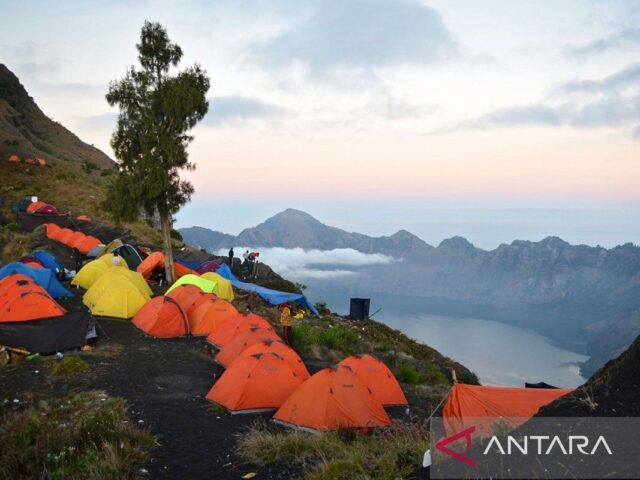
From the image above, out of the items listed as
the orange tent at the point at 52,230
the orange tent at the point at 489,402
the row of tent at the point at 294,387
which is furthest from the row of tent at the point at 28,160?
the orange tent at the point at 489,402

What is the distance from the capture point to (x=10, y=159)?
5784cm

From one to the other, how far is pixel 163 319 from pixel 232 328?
118 inches

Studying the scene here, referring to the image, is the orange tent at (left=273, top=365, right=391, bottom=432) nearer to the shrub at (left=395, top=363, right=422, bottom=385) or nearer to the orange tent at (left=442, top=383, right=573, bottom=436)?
the orange tent at (left=442, top=383, right=573, bottom=436)

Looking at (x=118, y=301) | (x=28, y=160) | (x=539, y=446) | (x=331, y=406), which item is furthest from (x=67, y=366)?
(x=28, y=160)

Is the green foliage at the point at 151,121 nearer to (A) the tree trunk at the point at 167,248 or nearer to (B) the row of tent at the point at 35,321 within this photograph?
(A) the tree trunk at the point at 167,248

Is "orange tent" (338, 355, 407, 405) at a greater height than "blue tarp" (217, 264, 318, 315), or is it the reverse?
"blue tarp" (217, 264, 318, 315)

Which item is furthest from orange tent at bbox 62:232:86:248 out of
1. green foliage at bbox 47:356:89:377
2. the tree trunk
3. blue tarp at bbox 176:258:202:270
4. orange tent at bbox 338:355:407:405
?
orange tent at bbox 338:355:407:405

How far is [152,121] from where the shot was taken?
86.6ft

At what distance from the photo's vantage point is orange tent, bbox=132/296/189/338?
19.1m

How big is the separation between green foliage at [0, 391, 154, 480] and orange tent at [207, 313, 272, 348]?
276 inches

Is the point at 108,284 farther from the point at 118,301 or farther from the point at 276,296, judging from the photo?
the point at 276,296

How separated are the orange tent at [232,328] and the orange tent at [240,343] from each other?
3.60ft

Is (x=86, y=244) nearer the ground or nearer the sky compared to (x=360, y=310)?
nearer the sky

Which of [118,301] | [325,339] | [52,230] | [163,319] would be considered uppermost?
[52,230]
